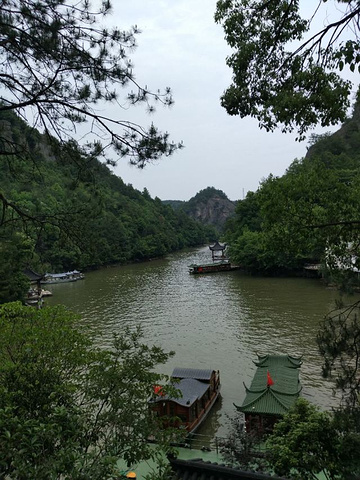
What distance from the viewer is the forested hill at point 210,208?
130 meters

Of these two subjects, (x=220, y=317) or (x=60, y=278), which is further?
(x=60, y=278)

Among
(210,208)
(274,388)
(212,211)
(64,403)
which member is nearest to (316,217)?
(64,403)

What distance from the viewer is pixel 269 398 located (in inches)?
373

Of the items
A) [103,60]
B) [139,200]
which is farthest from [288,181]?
[139,200]

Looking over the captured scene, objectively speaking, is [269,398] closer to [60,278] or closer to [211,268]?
[211,268]

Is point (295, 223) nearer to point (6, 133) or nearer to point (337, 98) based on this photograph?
point (337, 98)

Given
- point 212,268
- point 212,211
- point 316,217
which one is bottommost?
point 212,268

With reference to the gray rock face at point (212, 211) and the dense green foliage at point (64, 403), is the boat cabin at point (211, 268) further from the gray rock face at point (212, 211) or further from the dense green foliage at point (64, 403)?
the gray rock face at point (212, 211)

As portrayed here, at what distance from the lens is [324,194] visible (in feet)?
16.9

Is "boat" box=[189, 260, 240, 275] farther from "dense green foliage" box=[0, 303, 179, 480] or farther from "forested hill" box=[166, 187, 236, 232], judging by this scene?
"forested hill" box=[166, 187, 236, 232]

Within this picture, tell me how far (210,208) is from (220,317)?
4455 inches

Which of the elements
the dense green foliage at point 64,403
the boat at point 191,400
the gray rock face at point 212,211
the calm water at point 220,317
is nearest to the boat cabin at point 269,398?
the calm water at point 220,317

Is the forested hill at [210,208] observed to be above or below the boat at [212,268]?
above

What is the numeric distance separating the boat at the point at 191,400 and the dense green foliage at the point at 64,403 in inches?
119
